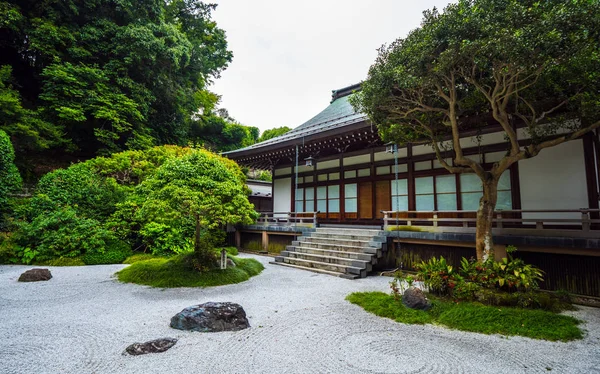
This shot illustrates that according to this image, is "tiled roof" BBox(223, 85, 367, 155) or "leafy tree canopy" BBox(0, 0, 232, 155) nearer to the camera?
"leafy tree canopy" BBox(0, 0, 232, 155)

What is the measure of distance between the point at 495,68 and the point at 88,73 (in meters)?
16.6

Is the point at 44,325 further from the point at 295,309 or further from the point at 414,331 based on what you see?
the point at 414,331

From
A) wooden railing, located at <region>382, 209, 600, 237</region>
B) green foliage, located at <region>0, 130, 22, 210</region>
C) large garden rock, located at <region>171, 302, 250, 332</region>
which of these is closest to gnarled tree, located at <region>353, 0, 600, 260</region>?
wooden railing, located at <region>382, 209, 600, 237</region>

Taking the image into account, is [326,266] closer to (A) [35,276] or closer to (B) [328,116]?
(A) [35,276]

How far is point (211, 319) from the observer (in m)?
3.77

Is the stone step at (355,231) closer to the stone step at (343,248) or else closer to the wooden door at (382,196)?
the stone step at (343,248)

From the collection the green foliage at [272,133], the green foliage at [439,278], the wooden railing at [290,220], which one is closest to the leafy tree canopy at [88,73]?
the wooden railing at [290,220]

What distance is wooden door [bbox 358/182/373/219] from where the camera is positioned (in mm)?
10469

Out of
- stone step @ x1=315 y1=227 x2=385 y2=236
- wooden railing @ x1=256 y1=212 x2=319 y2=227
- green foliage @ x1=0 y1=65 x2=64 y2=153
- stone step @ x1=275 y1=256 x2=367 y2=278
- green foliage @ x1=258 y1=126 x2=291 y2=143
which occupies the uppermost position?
green foliage @ x1=258 y1=126 x2=291 y2=143

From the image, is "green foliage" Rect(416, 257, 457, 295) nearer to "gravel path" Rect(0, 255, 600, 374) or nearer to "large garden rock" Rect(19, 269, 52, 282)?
"gravel path" Rect(0, 255, 600, 374)

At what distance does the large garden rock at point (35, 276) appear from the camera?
640 centimetres

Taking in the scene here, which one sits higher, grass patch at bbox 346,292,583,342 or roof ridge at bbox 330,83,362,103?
roof ridge at bbox 330,83,362,103

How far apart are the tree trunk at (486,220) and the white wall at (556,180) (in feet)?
9.26

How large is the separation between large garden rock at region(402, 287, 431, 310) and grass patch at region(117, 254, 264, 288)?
148 inches
